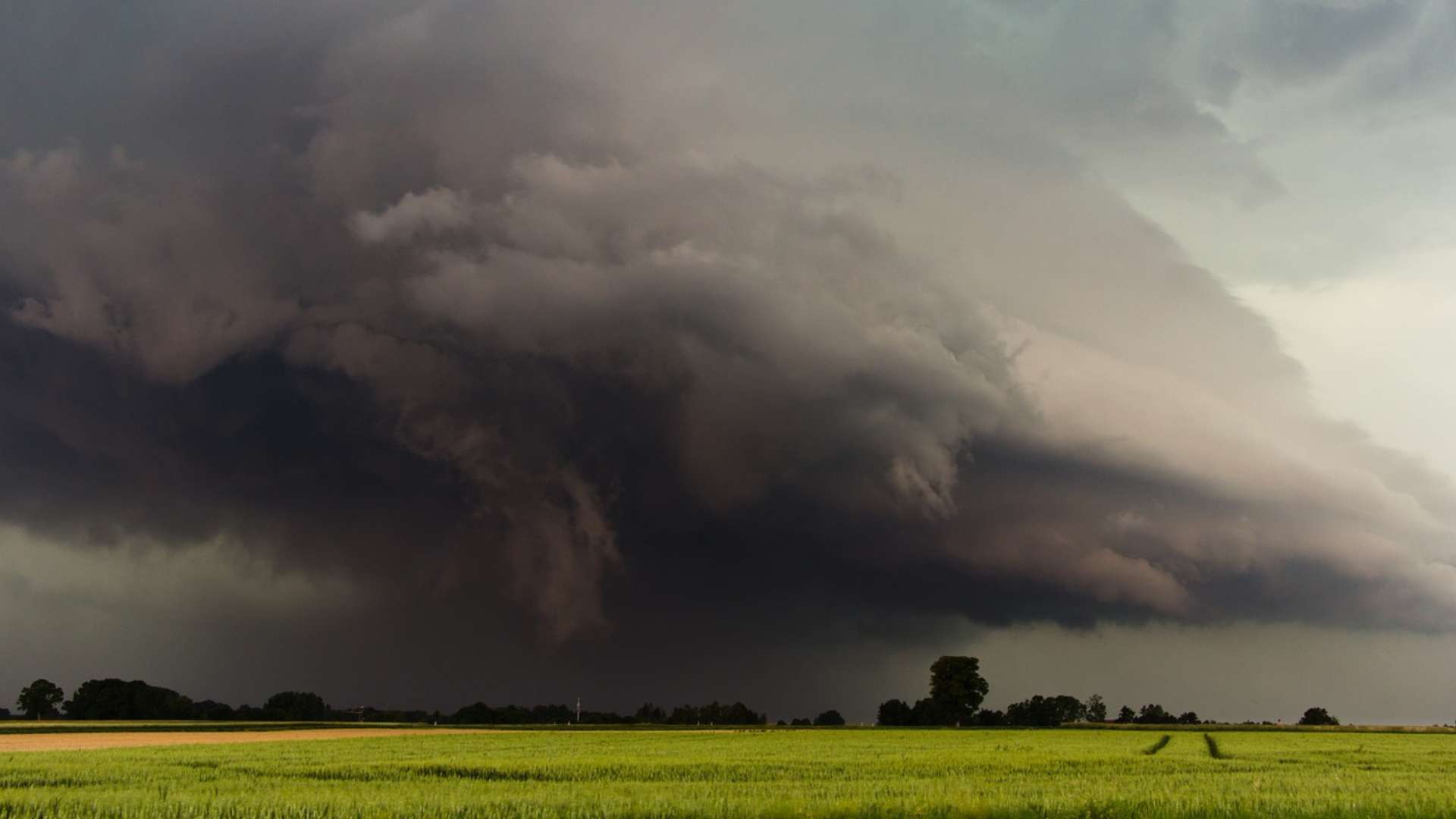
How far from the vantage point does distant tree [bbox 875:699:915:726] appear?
611ft

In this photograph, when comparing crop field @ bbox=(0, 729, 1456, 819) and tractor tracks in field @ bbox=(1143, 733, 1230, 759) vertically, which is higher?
crop field @ bbox=(0, 729, 1456, 819)

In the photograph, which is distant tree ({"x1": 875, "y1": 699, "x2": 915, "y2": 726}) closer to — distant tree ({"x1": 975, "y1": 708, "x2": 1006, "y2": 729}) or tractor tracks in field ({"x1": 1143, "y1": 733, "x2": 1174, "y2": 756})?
distant tree ({"x1": 975, "y1": 708, "x2": 1006, "y2": 729})

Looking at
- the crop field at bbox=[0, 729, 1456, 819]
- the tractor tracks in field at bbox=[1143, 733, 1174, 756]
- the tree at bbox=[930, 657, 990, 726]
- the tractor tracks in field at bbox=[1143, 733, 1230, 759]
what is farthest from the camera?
the tree at bbox=[930, 657, 990, 726]

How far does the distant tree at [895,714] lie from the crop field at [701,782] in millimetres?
132287

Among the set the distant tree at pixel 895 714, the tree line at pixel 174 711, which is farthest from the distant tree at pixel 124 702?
the distant tree at pixel 895 714

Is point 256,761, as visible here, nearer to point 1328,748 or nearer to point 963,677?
point 1328,748

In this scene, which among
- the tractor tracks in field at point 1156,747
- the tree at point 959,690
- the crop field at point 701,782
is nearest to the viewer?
the crop field at point 701,782

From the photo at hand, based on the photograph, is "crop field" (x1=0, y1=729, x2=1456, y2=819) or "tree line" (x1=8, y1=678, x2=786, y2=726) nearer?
"crop field" (x1=0, y1=729, x2=1456, y2=819)

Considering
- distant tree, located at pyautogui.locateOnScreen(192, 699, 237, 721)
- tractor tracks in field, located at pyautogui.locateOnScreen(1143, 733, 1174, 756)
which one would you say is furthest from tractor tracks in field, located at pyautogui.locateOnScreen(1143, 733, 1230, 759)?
distant tree, located at pyautogui.locateOnScreen(192, 699, 237, 721)

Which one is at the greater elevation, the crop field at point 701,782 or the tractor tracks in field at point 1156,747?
the crop field at point 701,782

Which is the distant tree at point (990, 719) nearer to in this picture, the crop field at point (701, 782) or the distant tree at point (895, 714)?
the distant tree at point (895, 714)

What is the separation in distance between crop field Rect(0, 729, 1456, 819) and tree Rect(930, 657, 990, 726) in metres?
117

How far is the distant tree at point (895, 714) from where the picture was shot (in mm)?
186375

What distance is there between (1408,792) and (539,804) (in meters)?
26.7
